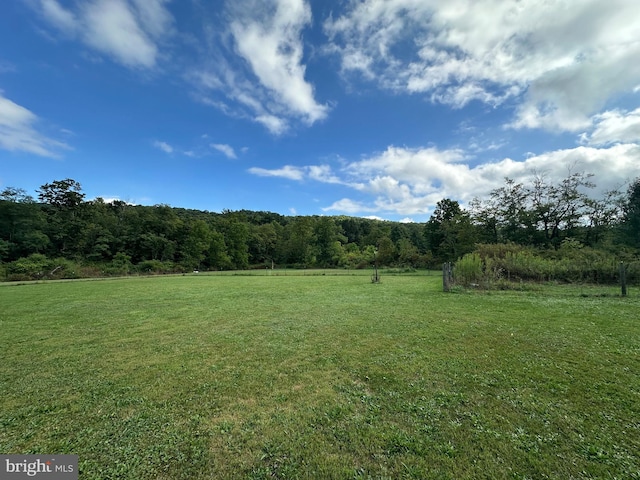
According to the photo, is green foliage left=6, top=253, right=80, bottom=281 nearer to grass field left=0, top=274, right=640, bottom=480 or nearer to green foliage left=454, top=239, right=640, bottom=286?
grass field left=0, top=274, right=640, bottom=480

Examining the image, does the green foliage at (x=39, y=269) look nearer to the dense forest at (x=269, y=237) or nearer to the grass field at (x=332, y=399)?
the dense forest at (x=269, y=237)

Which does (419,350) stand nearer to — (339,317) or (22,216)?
(339,317)

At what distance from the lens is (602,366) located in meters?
3.95

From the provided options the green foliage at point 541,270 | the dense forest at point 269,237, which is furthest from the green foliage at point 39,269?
the green foliage at point 541,270

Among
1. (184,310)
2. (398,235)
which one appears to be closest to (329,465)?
(184,310)

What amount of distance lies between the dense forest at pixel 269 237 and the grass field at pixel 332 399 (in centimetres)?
1480

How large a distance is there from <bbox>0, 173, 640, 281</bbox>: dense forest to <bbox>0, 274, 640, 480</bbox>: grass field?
1480cm

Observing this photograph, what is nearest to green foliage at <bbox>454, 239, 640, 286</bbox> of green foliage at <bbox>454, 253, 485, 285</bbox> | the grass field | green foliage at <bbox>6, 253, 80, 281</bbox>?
green foliage at <bbox>454, 253, 485, 285</bbox>

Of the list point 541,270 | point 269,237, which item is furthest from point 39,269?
point 541,270

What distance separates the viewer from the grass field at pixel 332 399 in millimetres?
2201

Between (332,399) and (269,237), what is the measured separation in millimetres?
60528

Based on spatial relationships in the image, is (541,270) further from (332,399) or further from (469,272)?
(332,399)

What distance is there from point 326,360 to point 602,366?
13.4 ft

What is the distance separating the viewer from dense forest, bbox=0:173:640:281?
1013 inches
